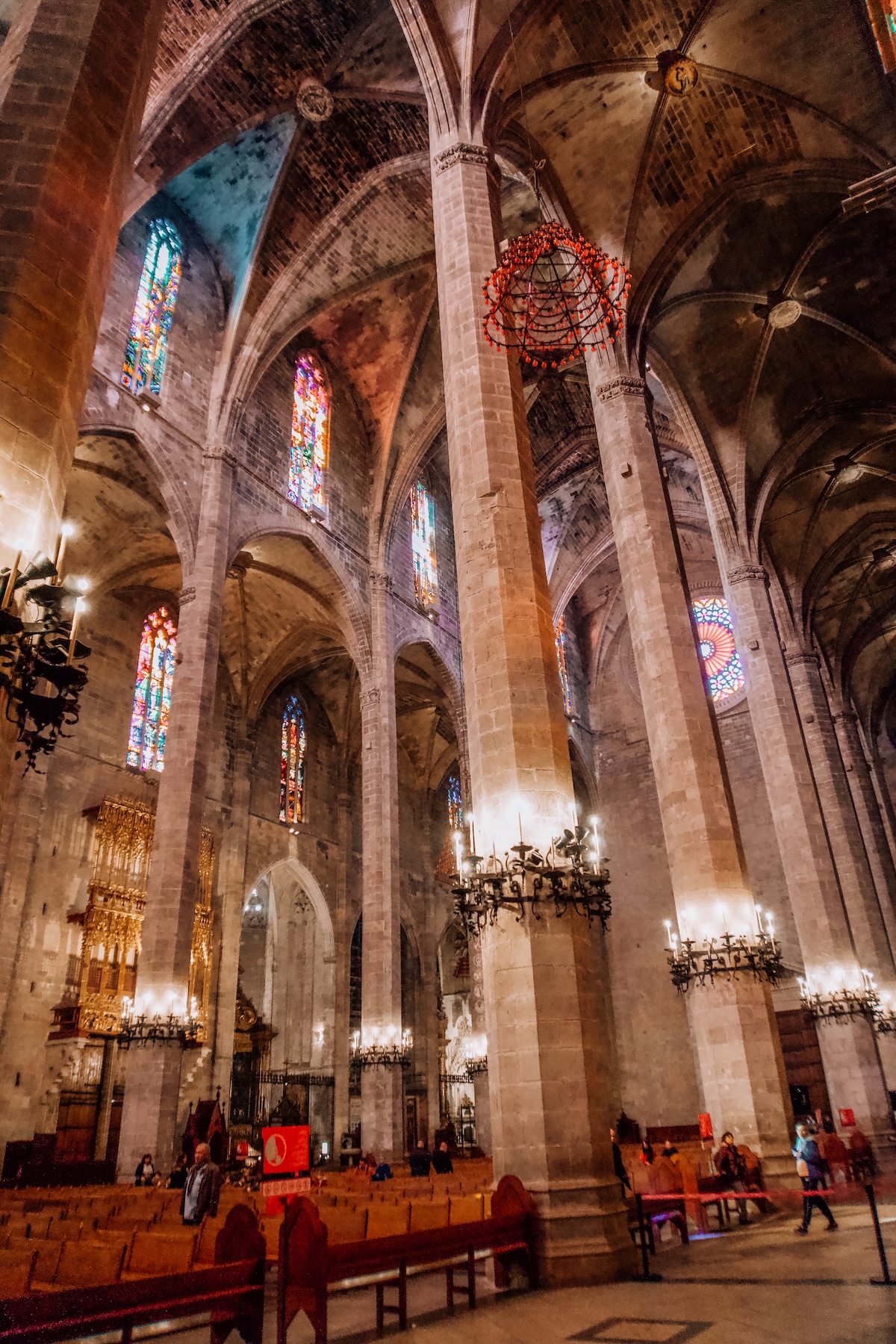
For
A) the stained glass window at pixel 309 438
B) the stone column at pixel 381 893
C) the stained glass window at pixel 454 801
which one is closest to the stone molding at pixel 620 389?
the stained glass window at pixel 309 438

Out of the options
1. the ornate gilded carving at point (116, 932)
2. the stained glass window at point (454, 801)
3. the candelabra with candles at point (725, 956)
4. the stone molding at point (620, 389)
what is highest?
the stone molding at point (620, 389)

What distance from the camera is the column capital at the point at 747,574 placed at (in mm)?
19891

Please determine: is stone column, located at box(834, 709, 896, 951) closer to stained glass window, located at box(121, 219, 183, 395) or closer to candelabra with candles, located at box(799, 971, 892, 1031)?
candelabra with candles, located at box(799, 971, 892, 1031)

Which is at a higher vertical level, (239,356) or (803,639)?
(239,356)

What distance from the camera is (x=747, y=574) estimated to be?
1989 centimetres

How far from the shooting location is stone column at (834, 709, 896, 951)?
24.8m

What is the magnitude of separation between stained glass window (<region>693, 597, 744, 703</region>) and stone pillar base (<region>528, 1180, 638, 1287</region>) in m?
21.8

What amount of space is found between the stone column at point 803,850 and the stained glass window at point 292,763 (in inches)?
524

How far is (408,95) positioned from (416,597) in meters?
11.8

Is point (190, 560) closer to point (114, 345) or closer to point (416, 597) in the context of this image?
point (114, 345)

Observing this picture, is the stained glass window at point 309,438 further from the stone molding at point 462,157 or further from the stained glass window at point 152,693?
the stone molding at point 462,157

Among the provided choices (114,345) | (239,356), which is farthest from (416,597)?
(114,345)

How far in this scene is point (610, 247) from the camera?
16.6 metres

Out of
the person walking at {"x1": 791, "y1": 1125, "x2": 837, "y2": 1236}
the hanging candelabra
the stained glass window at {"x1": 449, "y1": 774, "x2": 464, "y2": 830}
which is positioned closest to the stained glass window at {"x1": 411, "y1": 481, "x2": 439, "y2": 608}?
the stained glass window at {"x1": 449, "y1": 774, "x2": 464, "y2": 830}
